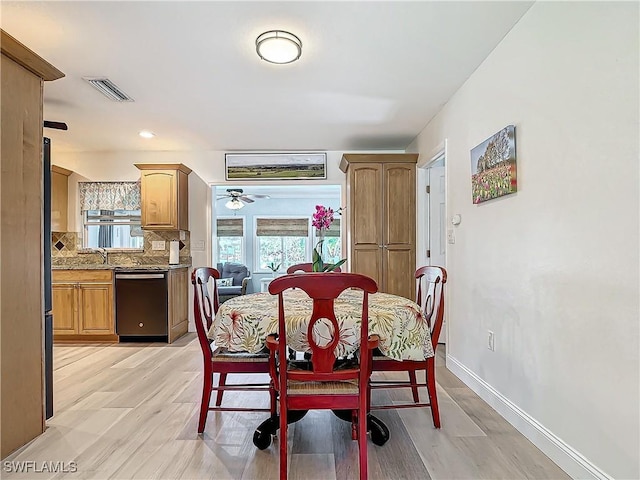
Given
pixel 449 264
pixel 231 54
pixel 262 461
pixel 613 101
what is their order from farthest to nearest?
1. pixel 449 264
2. pixel 231 54
3. pixel 262 461
4. pixel 613 101

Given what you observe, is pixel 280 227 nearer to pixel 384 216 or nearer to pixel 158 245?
pixel 158 245

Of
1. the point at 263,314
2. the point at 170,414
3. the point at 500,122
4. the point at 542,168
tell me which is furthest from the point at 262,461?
the point at 500,122

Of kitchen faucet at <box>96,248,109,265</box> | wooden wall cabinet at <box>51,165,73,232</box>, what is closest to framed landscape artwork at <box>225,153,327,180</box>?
kitchen faucet at <box>96,248,109,265</box>

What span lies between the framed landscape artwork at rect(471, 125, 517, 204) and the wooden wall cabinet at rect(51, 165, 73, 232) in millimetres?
4904

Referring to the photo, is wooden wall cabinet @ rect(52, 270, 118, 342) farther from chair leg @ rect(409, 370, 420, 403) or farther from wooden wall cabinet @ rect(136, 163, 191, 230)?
chair leg @ rect(409, 370, 420, 403)

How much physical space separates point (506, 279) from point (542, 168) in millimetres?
725

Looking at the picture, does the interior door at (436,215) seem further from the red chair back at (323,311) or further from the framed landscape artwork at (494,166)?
the red chair back at (323,311)

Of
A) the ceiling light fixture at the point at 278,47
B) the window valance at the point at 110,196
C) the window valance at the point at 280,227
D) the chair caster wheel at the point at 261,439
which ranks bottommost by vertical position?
the chair caster wheel at the point at 261,439

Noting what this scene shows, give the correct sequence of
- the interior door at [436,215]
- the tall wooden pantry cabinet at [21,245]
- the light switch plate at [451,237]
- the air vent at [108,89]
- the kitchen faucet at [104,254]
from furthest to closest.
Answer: the kitchen faucet at [104,254], the interior door at [436,215], the light switch plate at [451,237], the air vent at [108,89], the tall wooden pantry cabinet at [21,245]

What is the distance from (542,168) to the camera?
2074mm

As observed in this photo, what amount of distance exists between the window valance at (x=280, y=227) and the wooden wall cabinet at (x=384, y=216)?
14.0ft

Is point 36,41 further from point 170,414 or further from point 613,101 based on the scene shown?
point 613,101

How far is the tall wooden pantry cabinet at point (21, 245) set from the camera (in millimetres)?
2010

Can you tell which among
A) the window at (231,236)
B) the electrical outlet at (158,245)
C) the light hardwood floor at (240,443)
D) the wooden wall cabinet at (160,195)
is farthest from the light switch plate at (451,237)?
the window at (231,236)
